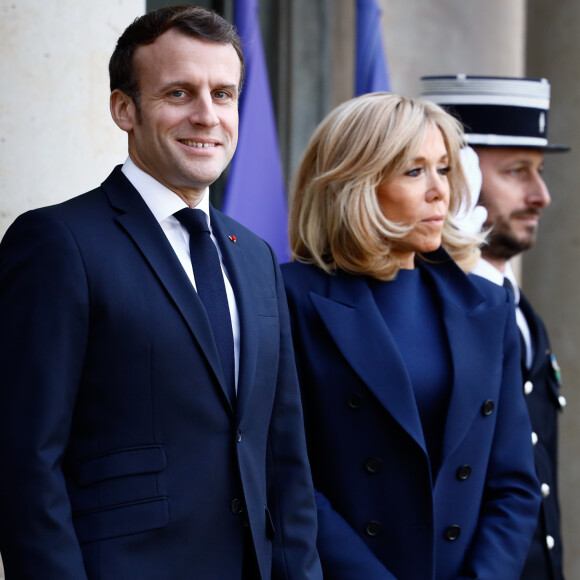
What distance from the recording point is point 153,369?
2.24m

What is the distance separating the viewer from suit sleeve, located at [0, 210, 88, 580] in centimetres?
208

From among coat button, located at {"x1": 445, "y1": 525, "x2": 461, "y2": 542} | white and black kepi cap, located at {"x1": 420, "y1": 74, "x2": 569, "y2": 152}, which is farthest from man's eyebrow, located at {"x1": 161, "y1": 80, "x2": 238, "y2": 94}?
white and black kepi cap, located at {"x1": 420, "y1": 74, "x2": 569, "y2": 152}

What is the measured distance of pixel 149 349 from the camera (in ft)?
7.34

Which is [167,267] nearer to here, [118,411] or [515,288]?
[118,411]

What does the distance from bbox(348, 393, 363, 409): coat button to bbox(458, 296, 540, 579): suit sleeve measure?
1.57ft

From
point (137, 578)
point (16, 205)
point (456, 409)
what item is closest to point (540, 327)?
point (456, 409)

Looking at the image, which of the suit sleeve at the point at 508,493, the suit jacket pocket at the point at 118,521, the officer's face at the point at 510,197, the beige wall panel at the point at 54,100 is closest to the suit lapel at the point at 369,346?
the suit sleeve at the point at 508,493

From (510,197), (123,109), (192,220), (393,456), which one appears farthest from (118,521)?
(510,197)

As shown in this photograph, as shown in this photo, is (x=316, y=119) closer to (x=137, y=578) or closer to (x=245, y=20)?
(x=245, y=20)

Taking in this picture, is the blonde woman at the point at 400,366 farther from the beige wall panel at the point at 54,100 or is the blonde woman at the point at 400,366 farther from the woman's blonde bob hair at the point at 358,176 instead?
the beige wall panel at the point at 54,100

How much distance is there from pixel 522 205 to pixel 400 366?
1.49 meters

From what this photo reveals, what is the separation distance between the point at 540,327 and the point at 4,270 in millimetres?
2306

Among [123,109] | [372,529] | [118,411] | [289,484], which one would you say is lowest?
[372,529]

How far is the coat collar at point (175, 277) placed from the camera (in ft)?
7.53
